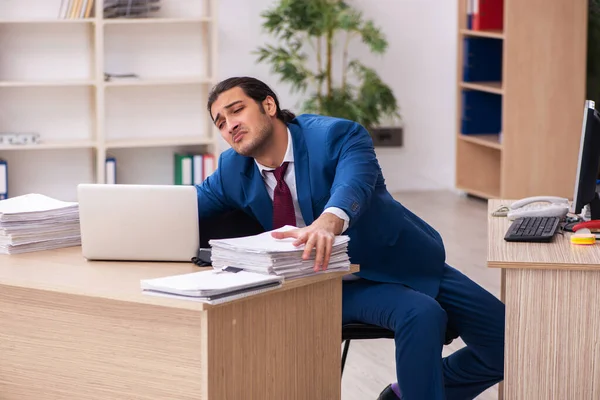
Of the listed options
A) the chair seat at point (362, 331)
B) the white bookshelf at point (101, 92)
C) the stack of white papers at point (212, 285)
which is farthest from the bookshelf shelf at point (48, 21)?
the stack of white papers at point (212, 285)

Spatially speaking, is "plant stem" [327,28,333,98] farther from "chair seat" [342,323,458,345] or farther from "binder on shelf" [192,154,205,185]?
"chair seat" [342,323,458,345]

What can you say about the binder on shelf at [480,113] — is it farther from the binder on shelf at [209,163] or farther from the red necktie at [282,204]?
the red necktie at [282,204]

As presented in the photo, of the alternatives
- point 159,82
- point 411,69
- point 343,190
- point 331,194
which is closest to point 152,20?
point 159,82

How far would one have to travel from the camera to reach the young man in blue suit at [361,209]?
8.70 ft

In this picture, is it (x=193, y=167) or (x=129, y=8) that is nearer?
(x=129, y=8)

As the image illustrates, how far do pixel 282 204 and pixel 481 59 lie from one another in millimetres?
4879

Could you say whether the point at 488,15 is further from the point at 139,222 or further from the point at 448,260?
the point at 139,222

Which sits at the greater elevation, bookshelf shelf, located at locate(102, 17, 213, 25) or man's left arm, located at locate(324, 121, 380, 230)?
bookshelf shelf, located at locate(102, 17, 213, 25)

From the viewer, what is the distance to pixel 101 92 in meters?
6.51

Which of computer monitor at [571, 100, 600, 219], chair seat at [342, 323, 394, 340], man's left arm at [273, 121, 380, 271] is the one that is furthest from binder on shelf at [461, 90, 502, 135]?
chair seat at [342, 323, 394, 340]

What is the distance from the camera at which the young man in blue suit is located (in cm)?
265

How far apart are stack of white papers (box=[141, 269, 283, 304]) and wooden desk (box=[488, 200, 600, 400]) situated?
2.33ft

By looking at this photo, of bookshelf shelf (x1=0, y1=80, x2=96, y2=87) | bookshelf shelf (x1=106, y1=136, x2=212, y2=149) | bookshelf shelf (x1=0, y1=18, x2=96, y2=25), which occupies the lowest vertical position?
bookshelf shelf (x1=106, y1=136, x2=212, y2=149)

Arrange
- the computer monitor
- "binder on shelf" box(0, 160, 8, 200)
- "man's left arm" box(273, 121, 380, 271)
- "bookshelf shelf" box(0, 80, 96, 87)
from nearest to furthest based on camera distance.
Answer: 1. "man's left arm" box(273, 121, 380, 271)
2. the computer monitor
3. "bookshelf shelf" box(0, 80, 96, 87)
4. "binder on shelf" box(0, 160, 8, 200)
